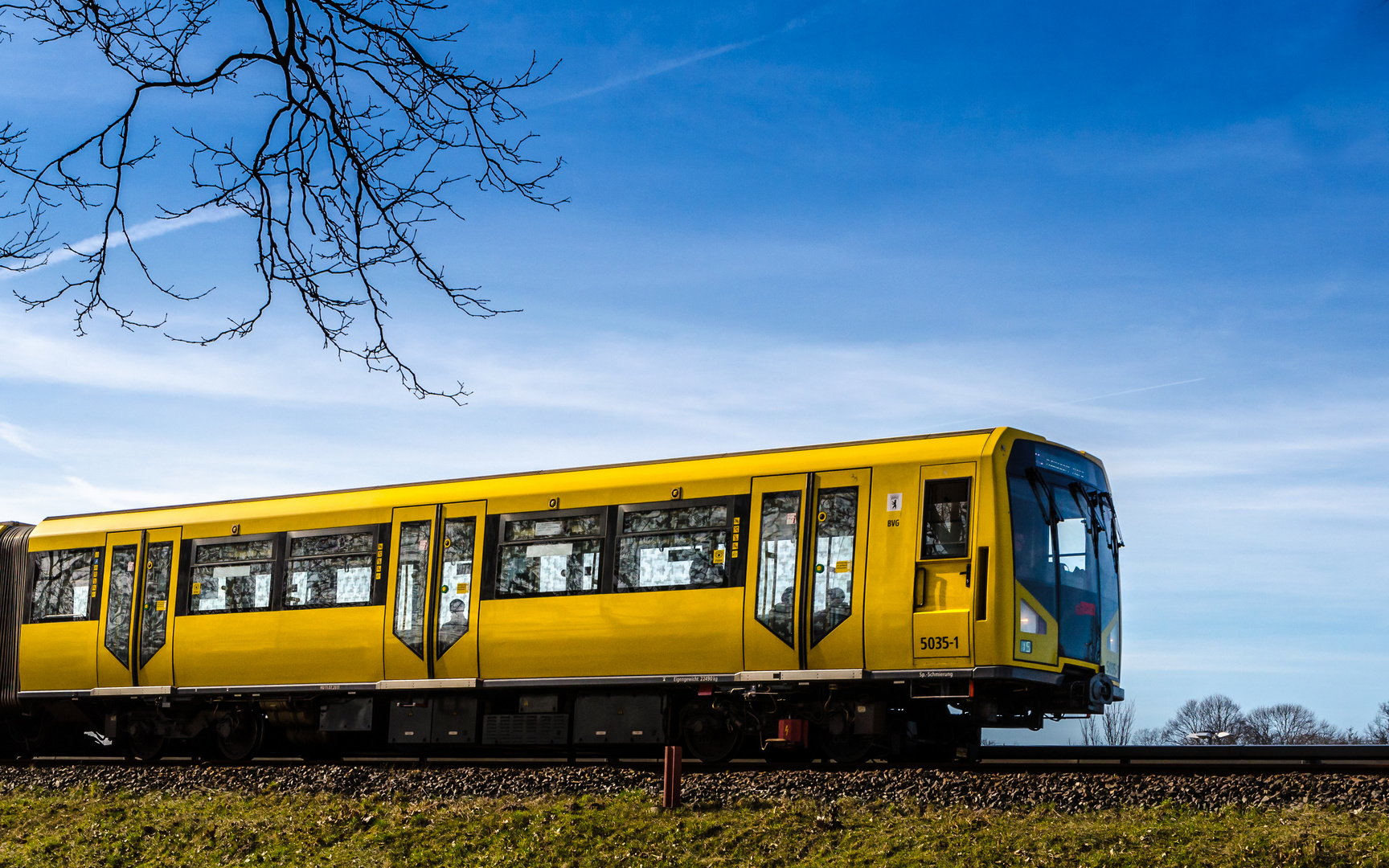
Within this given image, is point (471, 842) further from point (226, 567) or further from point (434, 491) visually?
point (226, 567)

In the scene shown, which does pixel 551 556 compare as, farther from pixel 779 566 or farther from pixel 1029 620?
pixel 1029 620

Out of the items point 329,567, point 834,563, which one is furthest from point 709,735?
point 329,567

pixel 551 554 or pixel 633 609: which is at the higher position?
pixel 551 554

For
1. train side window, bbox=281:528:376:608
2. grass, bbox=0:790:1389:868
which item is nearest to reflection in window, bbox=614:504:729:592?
grass, bbox=0:790:1389:868

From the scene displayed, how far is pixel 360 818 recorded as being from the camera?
12.4m

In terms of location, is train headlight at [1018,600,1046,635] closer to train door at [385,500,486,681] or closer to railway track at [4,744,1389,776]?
railway track at [4,744,1389,776]

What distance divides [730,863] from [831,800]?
5.02 ft

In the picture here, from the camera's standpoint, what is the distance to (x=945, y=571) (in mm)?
12727

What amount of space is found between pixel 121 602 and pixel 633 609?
8.02 m

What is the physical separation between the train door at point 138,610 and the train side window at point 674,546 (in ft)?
22.4

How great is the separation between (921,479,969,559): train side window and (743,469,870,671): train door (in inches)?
23.6

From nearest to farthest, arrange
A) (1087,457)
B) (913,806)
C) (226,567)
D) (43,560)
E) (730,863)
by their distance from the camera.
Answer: (730,863) < (913,806) < (1087,457) < (226,567) < (43,560)

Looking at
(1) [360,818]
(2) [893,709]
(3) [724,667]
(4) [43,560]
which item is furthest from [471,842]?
(4) [43,560]

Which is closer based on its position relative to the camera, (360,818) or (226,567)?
(360,818)
